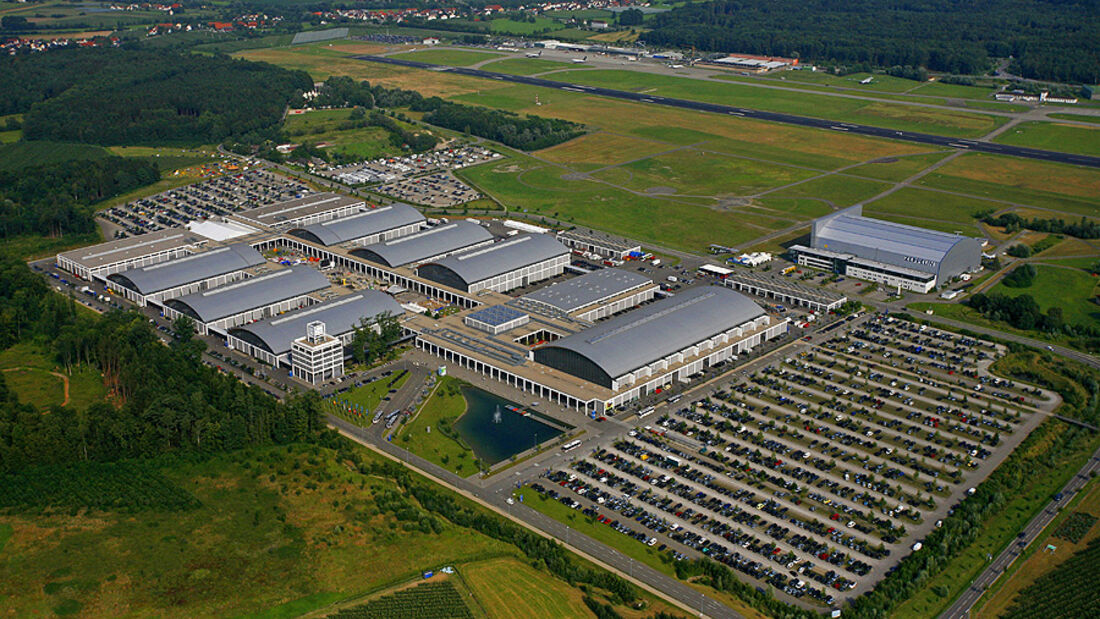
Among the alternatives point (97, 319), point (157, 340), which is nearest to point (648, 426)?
point (157, 340)

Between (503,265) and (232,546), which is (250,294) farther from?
(232,546)

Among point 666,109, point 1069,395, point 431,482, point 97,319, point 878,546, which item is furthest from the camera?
point 666,109

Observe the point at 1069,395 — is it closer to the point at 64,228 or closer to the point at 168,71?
the point at 64,228

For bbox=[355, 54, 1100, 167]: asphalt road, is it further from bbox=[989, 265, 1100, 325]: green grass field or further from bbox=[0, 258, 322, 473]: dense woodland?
bbox=[0, 258, 322, 473]: dense woodland

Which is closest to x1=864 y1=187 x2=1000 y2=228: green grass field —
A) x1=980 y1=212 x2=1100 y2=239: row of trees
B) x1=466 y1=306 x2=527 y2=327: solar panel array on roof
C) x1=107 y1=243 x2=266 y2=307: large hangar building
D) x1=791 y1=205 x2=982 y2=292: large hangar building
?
x1=980 y1=212 x2=1100 y2=239: row of trees

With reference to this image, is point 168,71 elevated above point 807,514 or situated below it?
above

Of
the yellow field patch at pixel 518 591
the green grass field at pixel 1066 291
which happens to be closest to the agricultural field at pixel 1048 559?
the yellow field patch at pixel 518 591

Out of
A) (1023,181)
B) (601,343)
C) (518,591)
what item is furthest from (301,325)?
(1023,181)
